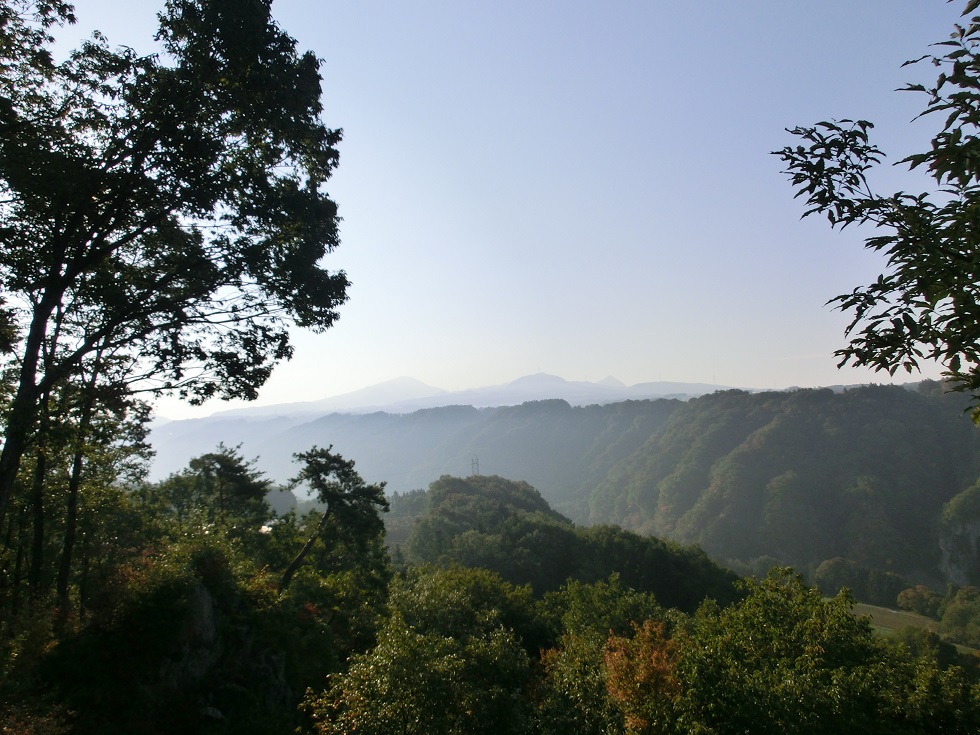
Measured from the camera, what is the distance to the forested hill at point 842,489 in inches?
4552

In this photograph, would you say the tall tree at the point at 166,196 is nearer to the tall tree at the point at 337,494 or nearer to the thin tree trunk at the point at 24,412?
the thin tree trunk at the point at 24,412

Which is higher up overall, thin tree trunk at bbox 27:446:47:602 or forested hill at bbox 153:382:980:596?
thin tree trunk at bbox 27:446:47:602

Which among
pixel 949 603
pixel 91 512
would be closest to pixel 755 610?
pixel 91 512

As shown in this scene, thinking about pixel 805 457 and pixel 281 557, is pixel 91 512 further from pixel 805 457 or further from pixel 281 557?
pixel 805 457

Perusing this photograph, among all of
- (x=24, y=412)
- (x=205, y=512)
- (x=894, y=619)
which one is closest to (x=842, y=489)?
(x=894, y=619)

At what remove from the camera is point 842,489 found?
13375 centimetres

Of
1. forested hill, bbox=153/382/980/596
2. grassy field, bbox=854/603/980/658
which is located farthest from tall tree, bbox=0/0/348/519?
forested hill, bbox=153/382/980/596

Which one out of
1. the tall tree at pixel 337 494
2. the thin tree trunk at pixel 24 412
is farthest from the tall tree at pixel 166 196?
the tall tree at pixel 337 494

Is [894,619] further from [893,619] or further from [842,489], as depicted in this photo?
[842,489]

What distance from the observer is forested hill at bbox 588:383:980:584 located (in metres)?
116

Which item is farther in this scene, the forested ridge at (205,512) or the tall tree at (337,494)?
the tall tree at (337,494)

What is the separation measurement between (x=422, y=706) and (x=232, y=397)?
6949mm

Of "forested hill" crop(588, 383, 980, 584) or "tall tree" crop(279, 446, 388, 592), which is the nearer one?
"tall tree" crop(279, 446, 388, 592)

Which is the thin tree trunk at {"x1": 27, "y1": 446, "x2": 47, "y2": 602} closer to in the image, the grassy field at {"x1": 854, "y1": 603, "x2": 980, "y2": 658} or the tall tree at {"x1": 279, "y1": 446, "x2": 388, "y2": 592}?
the tall tree at {"x1": 279, "y1": 446, "x2": 388, "y2": 592}
